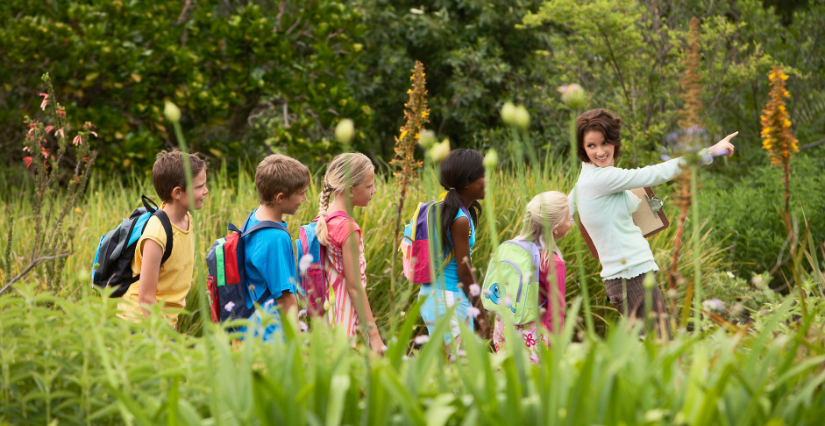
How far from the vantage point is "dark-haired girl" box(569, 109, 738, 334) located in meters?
3.54

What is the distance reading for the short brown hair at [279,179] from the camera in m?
3.22

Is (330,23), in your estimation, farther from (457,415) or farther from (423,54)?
(457,415)

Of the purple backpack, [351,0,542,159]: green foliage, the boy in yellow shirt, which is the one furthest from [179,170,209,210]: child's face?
[351,0,542,159]: green foliage

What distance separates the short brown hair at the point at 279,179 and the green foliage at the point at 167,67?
200 inches

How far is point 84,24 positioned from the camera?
311 inches

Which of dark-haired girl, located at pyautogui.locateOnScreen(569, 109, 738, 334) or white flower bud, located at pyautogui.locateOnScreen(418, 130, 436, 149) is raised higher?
white flower bud, located at pyautogui.locateOnScreen(418, 130, 436, 149)

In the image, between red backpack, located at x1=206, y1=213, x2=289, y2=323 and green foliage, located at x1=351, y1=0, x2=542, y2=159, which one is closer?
red backpack, located at x1=206, y1=213, x2=289, y2=323

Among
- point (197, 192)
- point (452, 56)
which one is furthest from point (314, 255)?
point (452, 56)

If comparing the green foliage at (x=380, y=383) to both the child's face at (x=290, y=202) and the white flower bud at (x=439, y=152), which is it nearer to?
the white flower bud at (x=439, y=152)

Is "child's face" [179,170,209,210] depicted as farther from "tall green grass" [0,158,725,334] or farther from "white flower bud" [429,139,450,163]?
"white flower bud" [429,139,450,163]

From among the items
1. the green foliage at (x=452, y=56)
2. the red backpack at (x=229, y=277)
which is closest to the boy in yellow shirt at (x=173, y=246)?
the red backpack at (x=229, y=277)

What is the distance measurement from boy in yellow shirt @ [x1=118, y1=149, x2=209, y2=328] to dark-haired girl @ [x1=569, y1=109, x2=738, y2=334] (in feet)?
6.54

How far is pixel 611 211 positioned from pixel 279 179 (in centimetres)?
174

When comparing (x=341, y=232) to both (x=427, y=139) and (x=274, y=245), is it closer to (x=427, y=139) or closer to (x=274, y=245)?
(x=274, y=245)
